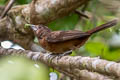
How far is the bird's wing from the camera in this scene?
135 inches

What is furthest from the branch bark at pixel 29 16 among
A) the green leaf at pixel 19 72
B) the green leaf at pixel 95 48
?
the green leaf at pixel 19 72

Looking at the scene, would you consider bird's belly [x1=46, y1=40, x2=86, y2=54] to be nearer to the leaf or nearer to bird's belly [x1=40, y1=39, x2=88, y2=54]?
bird's belly [x1=40, y1=39, x2=88, y2=54]

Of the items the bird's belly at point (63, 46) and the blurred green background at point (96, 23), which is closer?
the bird's belly at point (63, 46)

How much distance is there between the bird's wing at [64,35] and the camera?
11.2 feet

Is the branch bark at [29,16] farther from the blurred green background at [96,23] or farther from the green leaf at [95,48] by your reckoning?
the green leaf at [95,48]

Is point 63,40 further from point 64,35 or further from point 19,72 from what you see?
point 19,72

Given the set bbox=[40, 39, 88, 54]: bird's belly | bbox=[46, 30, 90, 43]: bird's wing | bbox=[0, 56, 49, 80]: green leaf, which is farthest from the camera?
bbox=[40, 39, 88, 54]: bird's belly

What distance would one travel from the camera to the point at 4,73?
123 cm

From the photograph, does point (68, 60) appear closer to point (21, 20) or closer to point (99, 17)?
point (21, 20)

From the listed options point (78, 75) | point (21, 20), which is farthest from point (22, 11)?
point (78, 75)

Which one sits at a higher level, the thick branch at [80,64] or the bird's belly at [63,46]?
the thick branch at [80,64]

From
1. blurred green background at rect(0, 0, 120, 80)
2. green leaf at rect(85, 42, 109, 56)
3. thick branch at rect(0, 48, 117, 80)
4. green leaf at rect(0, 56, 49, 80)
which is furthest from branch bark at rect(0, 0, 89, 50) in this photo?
green leaf at rect(0, 56, 49, 80)

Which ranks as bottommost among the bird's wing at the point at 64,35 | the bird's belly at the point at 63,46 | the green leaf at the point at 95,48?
the green leaf at the point at 95,48

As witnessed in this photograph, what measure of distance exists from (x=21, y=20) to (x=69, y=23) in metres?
0.75
